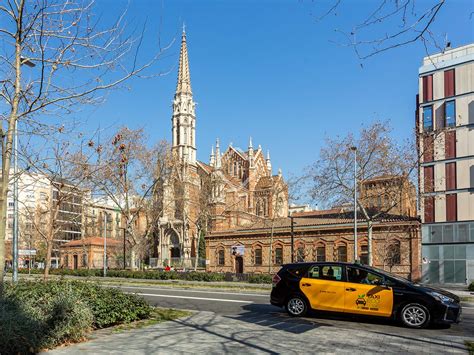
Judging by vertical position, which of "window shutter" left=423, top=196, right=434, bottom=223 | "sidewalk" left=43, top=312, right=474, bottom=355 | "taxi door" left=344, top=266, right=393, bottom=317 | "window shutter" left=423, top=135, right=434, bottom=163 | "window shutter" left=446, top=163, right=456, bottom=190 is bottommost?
"sidewalk" left=43, top=312, right=474, bottom=355

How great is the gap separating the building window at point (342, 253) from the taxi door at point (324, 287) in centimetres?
3205

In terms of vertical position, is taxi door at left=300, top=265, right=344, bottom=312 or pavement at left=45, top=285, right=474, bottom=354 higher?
taxi door at left=300, top=265, right=344, bottom=312

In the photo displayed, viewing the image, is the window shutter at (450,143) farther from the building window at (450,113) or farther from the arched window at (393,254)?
the arched window at (393,254)

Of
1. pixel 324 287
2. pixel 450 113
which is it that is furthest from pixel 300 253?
pixel 324 287

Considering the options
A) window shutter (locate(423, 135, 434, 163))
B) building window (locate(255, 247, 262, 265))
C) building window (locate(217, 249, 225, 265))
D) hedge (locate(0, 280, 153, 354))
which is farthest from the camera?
building window (locate(217, 249, 225, 265))

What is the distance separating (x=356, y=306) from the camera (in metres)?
11.6

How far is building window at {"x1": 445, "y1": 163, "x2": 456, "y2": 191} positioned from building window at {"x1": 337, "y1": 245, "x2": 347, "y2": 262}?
10.7 metres

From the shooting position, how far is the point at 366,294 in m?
11.5

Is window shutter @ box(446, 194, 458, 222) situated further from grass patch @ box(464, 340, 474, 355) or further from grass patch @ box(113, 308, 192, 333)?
grass patch @ box(464, 340, 474, 355)

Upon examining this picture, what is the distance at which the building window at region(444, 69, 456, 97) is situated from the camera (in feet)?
134

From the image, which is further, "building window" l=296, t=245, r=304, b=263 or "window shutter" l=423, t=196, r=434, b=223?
"building window" l=296, t=245, r=304, b=263

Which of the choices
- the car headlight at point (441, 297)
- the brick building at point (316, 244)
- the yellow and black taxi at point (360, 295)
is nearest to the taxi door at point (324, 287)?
the yellow and black taxi at point (360, 295)

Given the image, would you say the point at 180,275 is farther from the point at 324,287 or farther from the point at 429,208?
the point at 324,287

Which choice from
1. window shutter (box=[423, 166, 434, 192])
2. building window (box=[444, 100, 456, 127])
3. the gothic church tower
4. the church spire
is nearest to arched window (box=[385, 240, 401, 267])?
window shutter (box=[423, 166, 434, 192])
